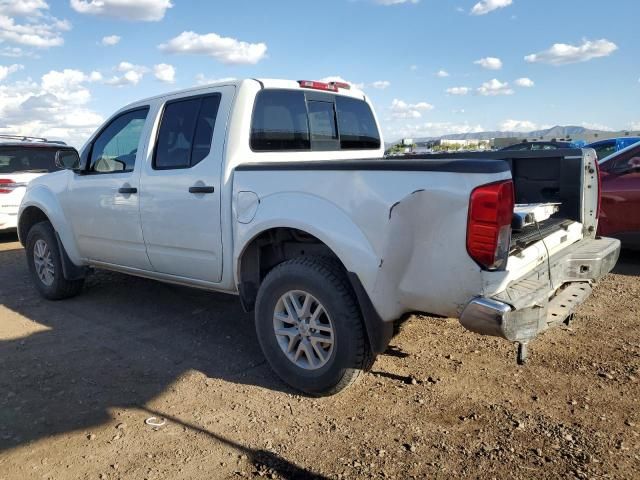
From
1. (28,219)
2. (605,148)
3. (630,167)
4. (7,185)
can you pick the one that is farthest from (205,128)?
(605,148)

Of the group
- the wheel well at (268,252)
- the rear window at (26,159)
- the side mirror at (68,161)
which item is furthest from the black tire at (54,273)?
the rear window at (26,159)

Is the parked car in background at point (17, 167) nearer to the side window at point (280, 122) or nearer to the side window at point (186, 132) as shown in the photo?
the side window at point (186, 132)

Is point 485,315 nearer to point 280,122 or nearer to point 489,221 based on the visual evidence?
point 489,221

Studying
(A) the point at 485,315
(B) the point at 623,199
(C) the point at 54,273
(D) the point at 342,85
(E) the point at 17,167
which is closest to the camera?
(A) the point at 485,315

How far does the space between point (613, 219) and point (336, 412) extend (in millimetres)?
4955

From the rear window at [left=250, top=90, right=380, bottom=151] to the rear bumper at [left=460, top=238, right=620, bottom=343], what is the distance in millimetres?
2115

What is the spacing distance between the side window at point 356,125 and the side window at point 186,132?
1.24 meters

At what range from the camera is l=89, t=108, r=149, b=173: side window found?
4824mm

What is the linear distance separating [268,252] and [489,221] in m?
1.79

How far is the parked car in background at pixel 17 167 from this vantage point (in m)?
9.02

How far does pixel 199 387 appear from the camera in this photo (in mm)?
3766

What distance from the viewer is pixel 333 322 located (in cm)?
334

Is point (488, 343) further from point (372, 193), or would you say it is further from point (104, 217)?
point (104, 217)

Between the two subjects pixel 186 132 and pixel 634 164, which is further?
pixel 634 164
